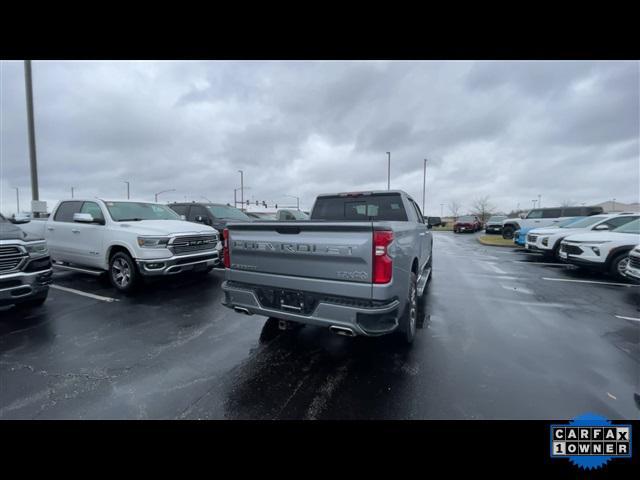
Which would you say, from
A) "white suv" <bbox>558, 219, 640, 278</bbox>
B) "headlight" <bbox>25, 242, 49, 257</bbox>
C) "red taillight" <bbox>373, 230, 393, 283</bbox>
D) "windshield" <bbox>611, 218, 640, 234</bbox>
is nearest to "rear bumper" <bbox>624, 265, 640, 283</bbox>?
"white suv" <bbox>558, 219, 640, 278</bbox>

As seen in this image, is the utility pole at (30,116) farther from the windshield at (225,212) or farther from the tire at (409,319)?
the tire at (409,319)

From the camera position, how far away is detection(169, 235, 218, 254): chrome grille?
565 cm

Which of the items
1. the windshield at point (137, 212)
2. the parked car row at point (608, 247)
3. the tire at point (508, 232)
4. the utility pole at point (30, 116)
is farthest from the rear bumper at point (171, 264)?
the tire at point (508, 232)

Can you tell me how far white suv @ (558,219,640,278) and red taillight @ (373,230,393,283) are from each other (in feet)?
26.3

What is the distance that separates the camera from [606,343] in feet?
11.7

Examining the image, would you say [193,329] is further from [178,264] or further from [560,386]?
[560,386]

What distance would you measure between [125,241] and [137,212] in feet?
4.53

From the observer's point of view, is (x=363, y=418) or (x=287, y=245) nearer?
(x=363, y=418)

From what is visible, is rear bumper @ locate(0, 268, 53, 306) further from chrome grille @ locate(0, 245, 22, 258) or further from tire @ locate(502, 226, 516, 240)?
tire @ locate(502, 226, 516, 240)
